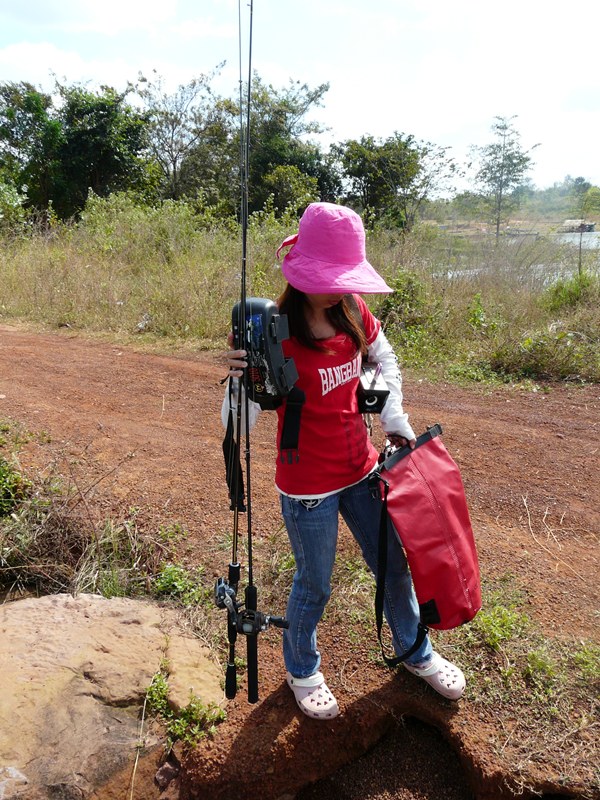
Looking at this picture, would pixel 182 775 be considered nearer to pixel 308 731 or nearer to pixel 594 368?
pixel 308 731

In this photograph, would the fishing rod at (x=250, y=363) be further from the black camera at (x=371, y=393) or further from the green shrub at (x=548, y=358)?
the green shrub at (x=548, y=358)

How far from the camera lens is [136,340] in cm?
706

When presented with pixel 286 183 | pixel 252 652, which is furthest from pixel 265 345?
pixel 286 183

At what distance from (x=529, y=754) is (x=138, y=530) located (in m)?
2.14

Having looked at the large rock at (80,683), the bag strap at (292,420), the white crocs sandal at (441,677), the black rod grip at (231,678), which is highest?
the bag strap at (292,420)

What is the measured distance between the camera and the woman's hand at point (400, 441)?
83.2 inches

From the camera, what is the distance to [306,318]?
2.01 metres

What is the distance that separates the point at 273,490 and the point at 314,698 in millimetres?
1606

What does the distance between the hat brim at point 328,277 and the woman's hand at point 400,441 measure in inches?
19.9

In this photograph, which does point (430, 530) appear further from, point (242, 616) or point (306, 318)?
point (306, 318)

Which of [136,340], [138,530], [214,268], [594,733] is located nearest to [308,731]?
[594,733]

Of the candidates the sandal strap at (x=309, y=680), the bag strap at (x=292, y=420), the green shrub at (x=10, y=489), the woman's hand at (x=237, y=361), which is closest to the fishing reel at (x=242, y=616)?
the sandal strap at (x=309, y=680)

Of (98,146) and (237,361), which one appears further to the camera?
(98,146)

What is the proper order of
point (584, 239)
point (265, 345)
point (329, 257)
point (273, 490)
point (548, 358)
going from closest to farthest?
1. point (265, 345)
2. point (329, 257)
3. point (273, 490)
4. point (548, 358)
5. point (584, 239)
